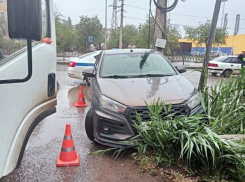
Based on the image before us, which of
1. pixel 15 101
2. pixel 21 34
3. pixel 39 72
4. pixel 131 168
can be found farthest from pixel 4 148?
pixel 131 168

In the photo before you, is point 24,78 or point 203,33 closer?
point 24,78

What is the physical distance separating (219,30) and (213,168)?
33032 millimetres

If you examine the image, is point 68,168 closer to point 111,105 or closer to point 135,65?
point 111,105

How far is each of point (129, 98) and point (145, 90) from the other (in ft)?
1.26

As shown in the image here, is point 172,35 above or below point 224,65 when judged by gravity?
above

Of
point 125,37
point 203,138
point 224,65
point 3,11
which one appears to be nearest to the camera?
point 3,11

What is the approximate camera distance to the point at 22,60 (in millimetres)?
1772

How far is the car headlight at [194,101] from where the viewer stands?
3437 mm

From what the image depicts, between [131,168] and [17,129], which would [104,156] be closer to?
[131,168]

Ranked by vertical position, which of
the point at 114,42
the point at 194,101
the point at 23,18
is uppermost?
the point at 114,42

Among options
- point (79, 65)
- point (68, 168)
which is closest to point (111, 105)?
point (68, 168)

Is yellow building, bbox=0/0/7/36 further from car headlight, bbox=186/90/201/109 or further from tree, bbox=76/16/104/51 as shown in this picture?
tree, bbox=76/16/104/51

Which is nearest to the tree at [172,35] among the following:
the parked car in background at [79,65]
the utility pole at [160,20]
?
the parked car in background at [79,65]

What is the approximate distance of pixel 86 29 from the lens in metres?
29.3
